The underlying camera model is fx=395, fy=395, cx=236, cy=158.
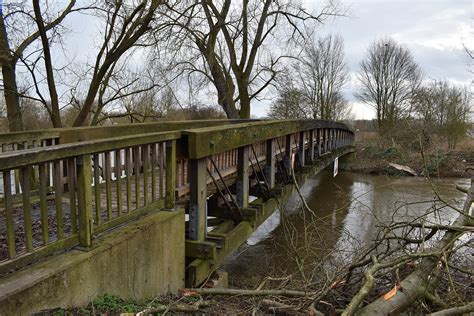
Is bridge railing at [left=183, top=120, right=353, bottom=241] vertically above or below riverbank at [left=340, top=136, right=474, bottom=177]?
above

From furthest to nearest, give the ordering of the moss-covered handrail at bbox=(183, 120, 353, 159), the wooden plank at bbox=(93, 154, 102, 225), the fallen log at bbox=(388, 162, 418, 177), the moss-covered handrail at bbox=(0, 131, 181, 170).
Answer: the fallen log at bbox=(388, 162, 418, 177) → the moss-covered handrail at bbox=(183, 120, 353, 159) → the wooden plank at bbox=(93, 154, 102, 225) → the moss-covered handrail at bbox=(0, 131, 181, 170)

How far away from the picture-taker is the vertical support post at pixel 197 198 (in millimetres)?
4609

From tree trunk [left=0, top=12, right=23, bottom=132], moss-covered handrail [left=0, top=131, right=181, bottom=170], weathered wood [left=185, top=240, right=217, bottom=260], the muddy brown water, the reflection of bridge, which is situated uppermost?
tree trunk [left=0, top=12, right=23, bottom=132]

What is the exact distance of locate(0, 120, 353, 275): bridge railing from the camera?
271cm

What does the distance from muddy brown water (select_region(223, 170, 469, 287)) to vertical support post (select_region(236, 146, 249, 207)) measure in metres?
0.94

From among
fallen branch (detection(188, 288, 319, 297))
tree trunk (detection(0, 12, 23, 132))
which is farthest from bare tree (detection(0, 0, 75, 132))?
fallen branch (detection(188, 288, 319, 297))

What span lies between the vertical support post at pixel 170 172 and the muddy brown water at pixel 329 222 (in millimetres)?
1598

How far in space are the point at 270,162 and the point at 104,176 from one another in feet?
12.4

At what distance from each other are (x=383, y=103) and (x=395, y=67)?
3202mm

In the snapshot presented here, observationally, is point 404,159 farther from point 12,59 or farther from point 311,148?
point 12,59


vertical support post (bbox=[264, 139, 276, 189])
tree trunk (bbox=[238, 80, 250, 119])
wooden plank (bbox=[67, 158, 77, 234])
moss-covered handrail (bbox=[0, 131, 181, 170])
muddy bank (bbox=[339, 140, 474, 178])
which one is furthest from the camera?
muddy bank (bbox=[339, 140, 474, 178])

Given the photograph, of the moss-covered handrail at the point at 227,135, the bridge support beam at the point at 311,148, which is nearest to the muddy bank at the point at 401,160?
the bridge support beam at the point at 311,148

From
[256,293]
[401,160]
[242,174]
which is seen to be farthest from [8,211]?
[401,160]

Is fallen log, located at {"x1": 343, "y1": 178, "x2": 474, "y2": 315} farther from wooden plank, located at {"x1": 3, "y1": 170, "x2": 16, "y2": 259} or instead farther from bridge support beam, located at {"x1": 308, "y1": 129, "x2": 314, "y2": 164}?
bridge support beam, located at {"x1": 308, "y1": 129, "x2": 314, "y2": 164}
